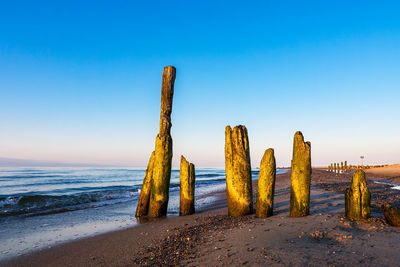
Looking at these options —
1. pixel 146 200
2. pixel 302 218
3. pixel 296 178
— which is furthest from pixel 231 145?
pixel 146 200

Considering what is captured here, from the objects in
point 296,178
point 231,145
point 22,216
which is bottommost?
point 22,216

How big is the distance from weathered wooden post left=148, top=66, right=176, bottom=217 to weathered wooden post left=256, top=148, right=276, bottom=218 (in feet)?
10.8

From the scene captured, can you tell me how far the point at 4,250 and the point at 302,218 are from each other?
784 cm

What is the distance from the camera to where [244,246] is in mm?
4887

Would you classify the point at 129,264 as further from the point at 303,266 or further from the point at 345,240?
the point at 345,240

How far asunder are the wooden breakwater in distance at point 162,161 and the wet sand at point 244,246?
5.63ft

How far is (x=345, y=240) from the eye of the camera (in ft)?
16.3

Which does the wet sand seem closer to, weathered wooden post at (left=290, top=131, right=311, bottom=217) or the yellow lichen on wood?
weathered wooden post at (left=290, top=131, right=311, bottom=217)

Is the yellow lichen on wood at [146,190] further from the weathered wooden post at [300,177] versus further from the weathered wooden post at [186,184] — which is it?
the weathered wooden post at [300,177]

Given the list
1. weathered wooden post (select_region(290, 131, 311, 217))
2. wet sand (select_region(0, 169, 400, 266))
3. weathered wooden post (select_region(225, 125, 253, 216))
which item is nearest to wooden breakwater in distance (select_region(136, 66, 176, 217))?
wet sand (select_region(0, 169, 400, 266))

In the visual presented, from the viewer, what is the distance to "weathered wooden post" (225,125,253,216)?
27.2 ft

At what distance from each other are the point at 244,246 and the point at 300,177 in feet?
10.9

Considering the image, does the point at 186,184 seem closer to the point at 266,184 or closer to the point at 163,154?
the point at 163,154

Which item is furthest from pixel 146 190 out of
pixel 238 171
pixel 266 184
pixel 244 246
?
pixel 244 246
